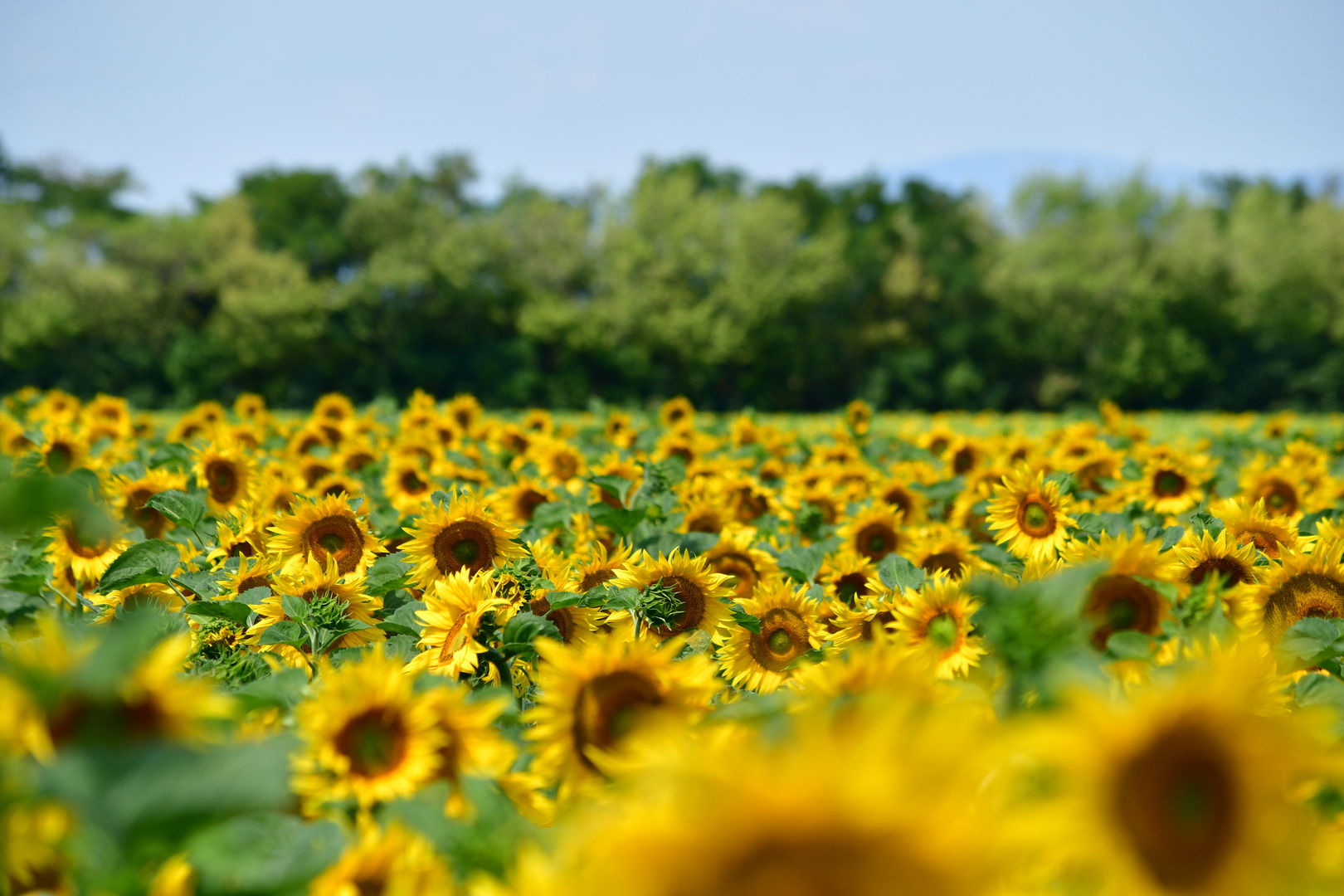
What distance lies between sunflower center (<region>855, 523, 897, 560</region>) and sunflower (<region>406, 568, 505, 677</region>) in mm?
1962

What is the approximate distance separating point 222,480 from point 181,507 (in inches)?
31.2

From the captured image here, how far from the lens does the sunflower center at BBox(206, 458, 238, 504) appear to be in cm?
374

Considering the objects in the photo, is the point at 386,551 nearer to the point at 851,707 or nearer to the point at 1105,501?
the point at 851,707

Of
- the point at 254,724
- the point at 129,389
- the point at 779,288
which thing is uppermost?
the point at 254,724

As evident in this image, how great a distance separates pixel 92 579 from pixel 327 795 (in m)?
2.47

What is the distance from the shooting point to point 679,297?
36.3 m

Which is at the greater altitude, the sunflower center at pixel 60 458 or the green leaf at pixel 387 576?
the green leaf at pixel 387 576

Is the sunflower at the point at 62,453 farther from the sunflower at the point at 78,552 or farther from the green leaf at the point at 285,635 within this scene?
the green leaf at the point at 285,635

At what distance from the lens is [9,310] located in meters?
Result: 31.7

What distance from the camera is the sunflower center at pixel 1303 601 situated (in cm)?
218

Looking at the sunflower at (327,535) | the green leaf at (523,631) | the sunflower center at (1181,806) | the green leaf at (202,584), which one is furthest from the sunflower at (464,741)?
the green leaf at (202,584)

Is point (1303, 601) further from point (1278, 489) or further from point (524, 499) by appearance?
point (524, 499)

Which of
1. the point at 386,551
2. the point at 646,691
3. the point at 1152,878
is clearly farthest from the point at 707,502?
the point at 1152,878

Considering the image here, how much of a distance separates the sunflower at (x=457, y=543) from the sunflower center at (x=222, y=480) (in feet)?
5.38
